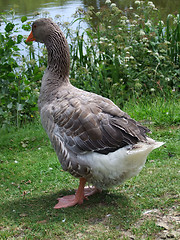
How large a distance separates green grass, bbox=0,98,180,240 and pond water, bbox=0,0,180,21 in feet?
27.5

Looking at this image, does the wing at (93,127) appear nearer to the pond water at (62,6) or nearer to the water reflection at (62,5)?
the pond water at (62,6)

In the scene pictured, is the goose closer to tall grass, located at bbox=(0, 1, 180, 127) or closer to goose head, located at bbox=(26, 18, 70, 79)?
goose head, located at bbox=(26, 18, 70, 79)

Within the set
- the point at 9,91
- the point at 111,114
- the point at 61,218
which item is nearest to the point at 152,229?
the point at 61,218

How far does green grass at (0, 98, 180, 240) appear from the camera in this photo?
379cm

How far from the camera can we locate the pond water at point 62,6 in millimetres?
13955

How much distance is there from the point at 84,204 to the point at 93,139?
913 millimetres

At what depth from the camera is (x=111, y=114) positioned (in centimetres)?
421

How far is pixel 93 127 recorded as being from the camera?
412cm

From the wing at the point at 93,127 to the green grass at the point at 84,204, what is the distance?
75cm

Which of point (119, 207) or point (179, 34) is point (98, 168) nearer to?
point (119, 207)

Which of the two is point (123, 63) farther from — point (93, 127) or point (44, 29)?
point (93, 127)

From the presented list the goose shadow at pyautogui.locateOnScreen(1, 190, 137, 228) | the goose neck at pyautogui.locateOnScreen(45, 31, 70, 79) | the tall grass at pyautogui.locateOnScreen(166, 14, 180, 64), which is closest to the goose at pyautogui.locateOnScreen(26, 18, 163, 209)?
the goose shadow at pyautogui.locateOnScreen(1, 190, 137, 228)

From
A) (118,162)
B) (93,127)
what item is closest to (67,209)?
(118,162)

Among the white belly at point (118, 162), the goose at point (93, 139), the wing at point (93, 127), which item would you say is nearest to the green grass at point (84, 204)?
the goose at point (93, 139)
